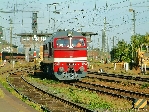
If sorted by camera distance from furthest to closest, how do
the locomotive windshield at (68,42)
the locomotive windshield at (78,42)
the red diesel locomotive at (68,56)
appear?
1. the locomotive windshield at (78,42)
2. the locomotive windshield at (68,42)
3. the red diesel locomotive at (68,56)

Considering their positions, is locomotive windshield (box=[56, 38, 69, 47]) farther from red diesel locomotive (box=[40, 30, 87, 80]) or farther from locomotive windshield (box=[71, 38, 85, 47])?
locomotive windshield (box=[71, 38, 85, 47])

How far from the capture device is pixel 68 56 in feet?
69.5

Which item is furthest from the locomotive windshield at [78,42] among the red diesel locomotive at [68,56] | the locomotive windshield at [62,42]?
the locomotive windshield at [62,42]

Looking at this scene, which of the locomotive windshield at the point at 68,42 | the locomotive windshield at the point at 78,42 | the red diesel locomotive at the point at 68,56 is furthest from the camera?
the locomotive windshield at the point at 78,42

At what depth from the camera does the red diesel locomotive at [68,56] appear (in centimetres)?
2116

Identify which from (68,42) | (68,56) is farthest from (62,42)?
(68,56)

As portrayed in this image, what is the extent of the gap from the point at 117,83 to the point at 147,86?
10.1 feet

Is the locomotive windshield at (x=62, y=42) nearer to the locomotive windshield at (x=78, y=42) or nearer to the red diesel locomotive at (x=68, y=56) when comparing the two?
the red diesel locomotive at (x=68, y=56)

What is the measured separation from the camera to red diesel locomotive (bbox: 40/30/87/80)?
21156 millimetres

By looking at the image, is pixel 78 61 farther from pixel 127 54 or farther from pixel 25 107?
pixel 127 54

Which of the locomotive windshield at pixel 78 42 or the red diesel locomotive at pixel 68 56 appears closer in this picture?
the red diesel locomotive at pixel 68 56

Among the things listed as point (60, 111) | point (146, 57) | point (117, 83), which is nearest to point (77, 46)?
point (117, 83)

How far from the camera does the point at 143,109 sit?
11.6 metres

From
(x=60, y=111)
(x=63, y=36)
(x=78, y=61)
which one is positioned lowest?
(x=60, y=111)
